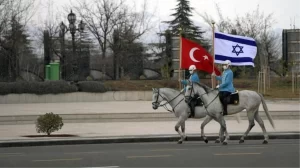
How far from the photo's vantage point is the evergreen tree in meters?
55.3

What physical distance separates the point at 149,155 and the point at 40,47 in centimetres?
4525

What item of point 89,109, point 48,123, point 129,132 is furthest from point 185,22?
point 48,123

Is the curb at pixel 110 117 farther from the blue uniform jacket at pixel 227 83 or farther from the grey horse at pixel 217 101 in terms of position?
the blue uniform jacket at pixel 227 83

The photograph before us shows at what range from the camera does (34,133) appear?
1841 centimetres

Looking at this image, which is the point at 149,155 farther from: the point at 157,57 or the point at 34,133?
the point at 157,57

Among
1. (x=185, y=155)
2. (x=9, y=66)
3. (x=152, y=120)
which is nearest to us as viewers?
(x=185, y=155)

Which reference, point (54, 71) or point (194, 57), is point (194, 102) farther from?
point (54, 71)

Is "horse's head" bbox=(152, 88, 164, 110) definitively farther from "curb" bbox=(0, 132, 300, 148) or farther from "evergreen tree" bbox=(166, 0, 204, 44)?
"evergreen tree" bbox=(166, 0, 204, 44)

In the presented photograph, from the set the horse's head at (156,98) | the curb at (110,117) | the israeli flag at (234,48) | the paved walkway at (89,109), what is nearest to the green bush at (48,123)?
the horse's head at (156,98)

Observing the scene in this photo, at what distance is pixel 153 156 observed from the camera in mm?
11984

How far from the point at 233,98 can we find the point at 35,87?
23.3 metres

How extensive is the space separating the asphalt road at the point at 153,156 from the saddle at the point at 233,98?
1.32 m

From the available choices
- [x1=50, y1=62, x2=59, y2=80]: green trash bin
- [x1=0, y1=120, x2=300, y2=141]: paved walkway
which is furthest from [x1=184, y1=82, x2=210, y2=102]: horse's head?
[x1=50, y1=62, x2=59, y2=80]: green trash bin

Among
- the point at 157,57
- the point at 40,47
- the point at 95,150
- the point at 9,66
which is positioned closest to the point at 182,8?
the point at 157,57
